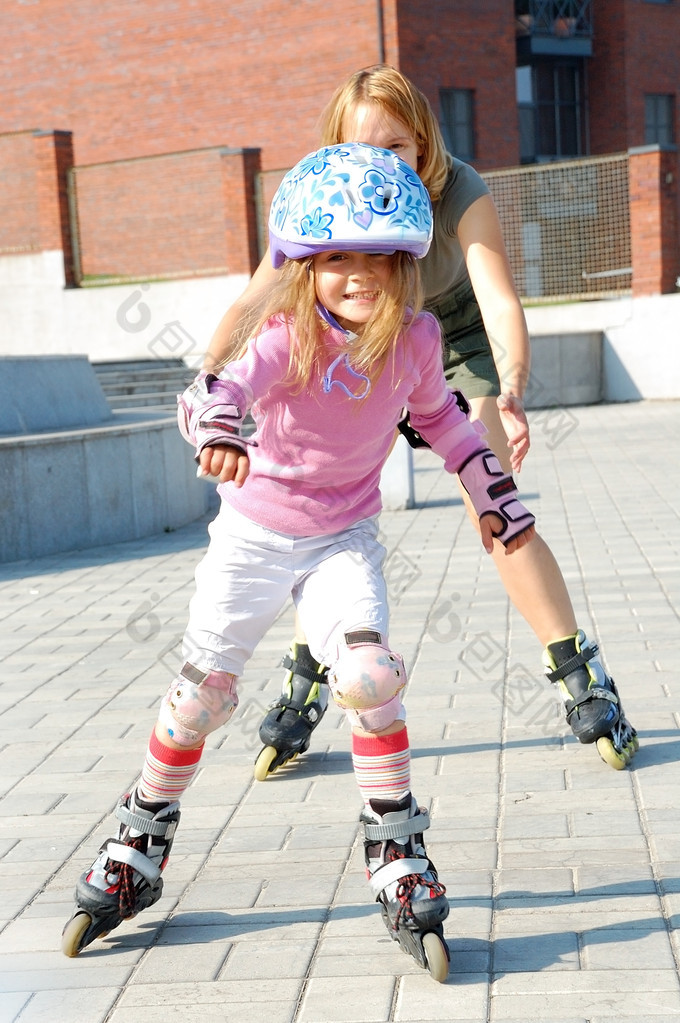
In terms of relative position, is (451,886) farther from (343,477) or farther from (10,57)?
(10,57)

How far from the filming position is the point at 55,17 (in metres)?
33.0

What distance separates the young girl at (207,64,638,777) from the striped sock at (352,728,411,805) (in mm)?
928

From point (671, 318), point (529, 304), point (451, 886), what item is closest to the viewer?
point (451, 886)

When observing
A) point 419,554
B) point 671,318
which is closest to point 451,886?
point 419,554

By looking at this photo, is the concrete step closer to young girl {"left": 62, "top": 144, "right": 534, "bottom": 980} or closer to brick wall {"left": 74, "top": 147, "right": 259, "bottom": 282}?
brick wall {"left": 74, "top": 147, "right": 259, "bottom": 282}

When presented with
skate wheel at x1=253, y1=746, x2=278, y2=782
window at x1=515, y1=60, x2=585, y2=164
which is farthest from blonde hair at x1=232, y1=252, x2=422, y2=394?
window at x1=515, y1=60, x2=585, y2=164

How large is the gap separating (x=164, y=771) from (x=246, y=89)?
29315mm

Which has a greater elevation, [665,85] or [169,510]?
[665,85]

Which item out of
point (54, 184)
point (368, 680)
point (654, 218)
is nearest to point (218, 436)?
point (368, 680)

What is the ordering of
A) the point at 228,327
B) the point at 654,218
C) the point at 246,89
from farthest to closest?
1. the point at 246,89
2. the point at 654,218
3. the point at 228,327

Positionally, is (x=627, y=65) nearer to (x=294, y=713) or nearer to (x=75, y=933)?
(x=294, y=713)

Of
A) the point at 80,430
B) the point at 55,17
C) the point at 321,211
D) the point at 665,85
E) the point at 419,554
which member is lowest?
the point at 419,554

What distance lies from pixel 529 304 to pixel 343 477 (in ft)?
66.2

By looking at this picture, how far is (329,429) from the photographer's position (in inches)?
109
